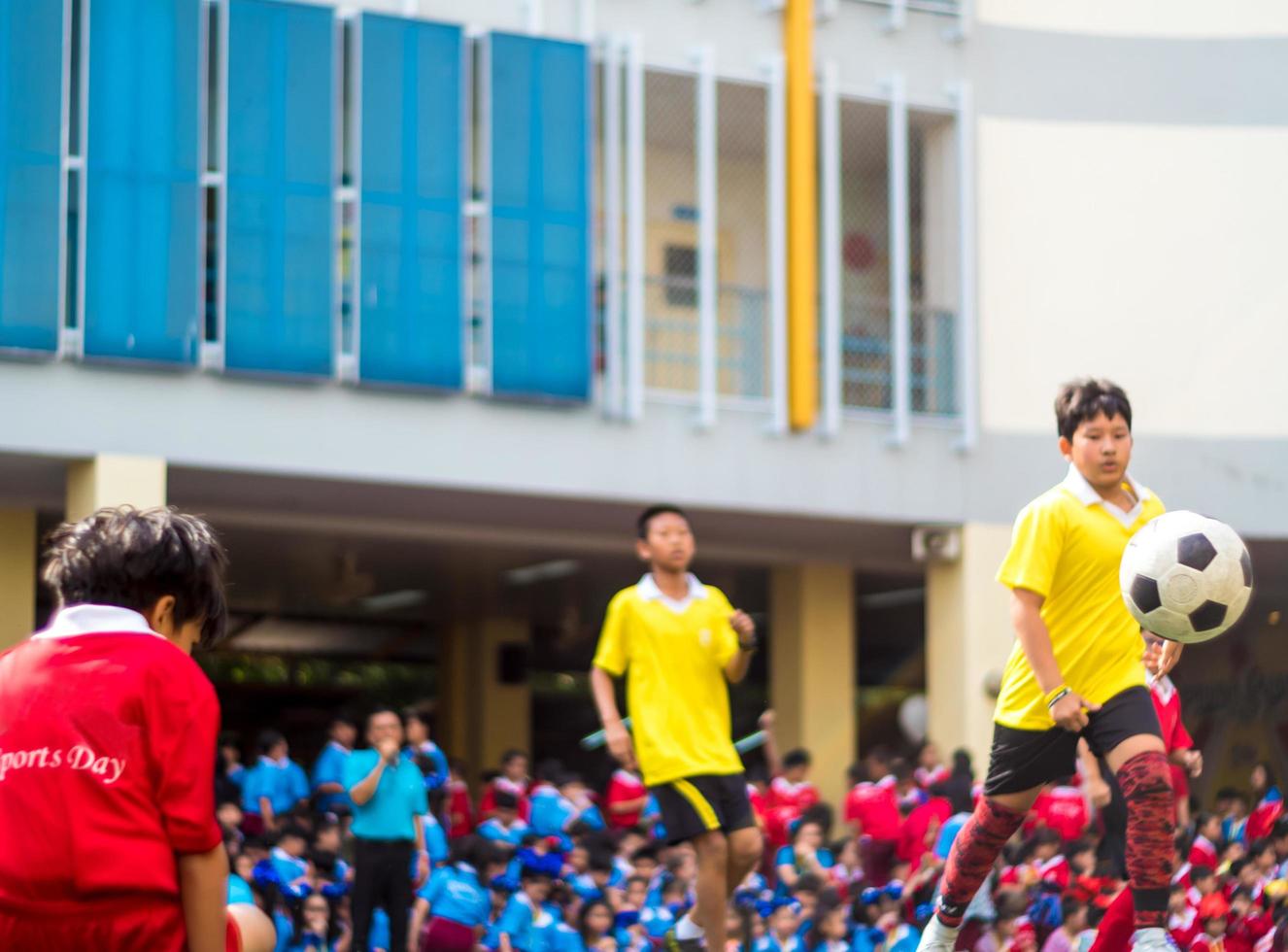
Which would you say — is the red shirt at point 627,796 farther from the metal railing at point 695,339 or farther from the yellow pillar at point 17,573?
the yellow pillar at point 17,573

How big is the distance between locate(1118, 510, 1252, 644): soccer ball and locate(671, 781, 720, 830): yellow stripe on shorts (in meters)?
2.51

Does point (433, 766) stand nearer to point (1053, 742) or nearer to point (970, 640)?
point (970, 640)

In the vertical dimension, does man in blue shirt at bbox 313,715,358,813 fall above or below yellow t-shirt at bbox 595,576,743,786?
below

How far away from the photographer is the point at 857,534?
21.0 metres

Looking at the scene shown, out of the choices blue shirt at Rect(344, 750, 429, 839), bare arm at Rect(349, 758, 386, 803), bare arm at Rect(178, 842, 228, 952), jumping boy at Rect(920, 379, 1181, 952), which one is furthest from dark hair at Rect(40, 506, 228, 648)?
blue shirt at Rect(344, 750, 429, 839)

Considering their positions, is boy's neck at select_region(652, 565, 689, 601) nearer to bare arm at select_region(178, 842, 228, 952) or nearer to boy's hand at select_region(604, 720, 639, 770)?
boy's hand at select_region(604, 720, 639, 770)

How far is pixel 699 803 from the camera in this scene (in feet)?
28.6

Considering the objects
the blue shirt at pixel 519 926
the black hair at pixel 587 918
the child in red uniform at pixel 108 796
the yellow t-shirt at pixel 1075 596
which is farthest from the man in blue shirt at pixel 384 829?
the child in red uniform at pixel 108 796

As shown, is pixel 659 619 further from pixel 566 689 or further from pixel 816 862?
pixel 566 689

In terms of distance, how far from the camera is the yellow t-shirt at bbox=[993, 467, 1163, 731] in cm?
695

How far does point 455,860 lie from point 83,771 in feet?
31.9

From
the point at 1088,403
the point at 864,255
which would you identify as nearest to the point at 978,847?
the point at 1088,403

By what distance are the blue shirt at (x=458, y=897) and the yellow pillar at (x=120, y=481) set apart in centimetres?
485

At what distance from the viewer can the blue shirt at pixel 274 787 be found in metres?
15.2
